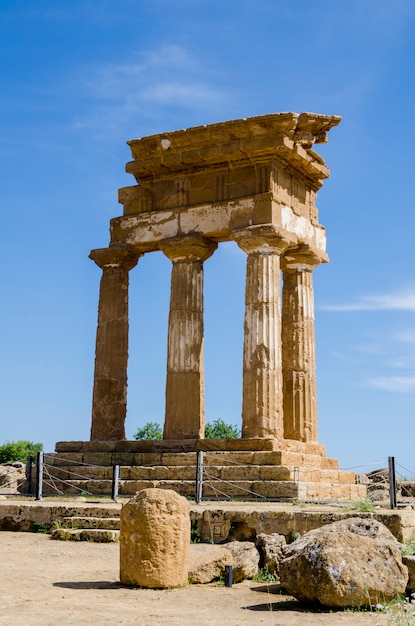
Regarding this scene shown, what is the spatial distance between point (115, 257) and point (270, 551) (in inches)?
505

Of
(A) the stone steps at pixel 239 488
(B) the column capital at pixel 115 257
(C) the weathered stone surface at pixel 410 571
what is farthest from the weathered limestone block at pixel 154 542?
(B) the column capital at pixel 115 257

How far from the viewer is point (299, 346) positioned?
853 inches

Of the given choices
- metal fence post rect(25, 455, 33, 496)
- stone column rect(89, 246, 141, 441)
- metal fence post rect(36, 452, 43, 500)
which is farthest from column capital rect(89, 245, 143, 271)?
metal fence post rect(36, 452, 43, 500)

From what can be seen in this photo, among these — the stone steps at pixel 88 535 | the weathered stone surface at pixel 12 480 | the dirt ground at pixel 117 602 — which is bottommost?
the dirt ground at pixel 117 602

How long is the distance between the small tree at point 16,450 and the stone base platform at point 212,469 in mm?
17232

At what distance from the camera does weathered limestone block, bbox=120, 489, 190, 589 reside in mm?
9297

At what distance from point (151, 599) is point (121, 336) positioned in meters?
13.9

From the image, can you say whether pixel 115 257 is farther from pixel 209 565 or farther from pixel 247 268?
pixel 209 565

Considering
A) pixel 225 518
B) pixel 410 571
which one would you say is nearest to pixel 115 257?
pixel 225 518

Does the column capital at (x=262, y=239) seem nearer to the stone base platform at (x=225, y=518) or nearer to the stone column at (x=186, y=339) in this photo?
the stone column at (x=186, y=339)

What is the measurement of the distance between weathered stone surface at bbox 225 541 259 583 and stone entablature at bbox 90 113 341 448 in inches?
321

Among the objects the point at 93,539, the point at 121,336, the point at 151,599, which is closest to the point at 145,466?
the point at 121,336

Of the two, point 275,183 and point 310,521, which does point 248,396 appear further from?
point 310,521

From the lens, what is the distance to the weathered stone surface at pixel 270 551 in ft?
34.5
